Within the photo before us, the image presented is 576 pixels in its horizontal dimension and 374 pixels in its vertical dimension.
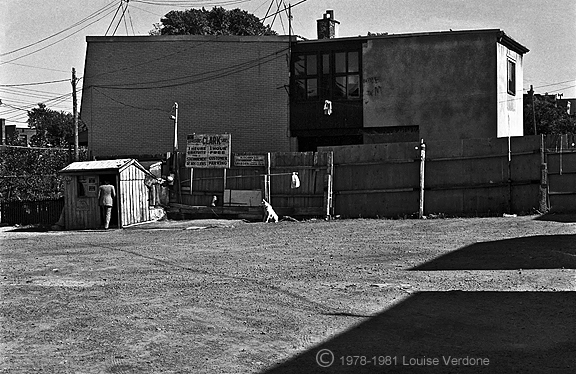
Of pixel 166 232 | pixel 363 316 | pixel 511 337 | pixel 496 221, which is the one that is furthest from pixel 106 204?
pixel 511 337

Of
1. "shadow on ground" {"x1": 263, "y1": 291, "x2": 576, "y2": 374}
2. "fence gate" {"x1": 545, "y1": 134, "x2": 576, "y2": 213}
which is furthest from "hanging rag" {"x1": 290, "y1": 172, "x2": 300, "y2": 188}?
"shadow on ground" {"x1": 263, "y1": 291, "x2": 576, "y2": 374}

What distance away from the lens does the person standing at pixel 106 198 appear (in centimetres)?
2470

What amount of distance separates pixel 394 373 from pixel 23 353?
3.82m

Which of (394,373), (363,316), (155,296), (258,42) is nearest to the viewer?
(394,373)

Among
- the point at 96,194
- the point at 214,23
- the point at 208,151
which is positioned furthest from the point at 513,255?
the point at 214,23

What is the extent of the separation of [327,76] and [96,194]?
12017 mm

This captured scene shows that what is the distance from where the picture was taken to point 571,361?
7188 millimetres

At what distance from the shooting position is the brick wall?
34188mm

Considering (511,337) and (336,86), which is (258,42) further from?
(511,337)

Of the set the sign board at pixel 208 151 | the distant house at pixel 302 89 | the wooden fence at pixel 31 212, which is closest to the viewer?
the sign board at pixel 208 151

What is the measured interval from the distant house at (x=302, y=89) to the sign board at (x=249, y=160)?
7386 millimetres

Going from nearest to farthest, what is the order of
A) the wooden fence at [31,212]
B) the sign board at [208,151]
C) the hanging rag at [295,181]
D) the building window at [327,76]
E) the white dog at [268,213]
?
1. the white dog at [268,213]
2. the hanging rag at [295,181]
3. the sign board at [208,151]
4. the wooden fence at [31,212]
5. the building window at [327,76]

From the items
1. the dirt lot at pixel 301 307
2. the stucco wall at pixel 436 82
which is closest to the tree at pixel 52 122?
the stucco wall at pixel 436 82

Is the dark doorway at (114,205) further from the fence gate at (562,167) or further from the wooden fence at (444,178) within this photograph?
the fence gate at (562,167)
